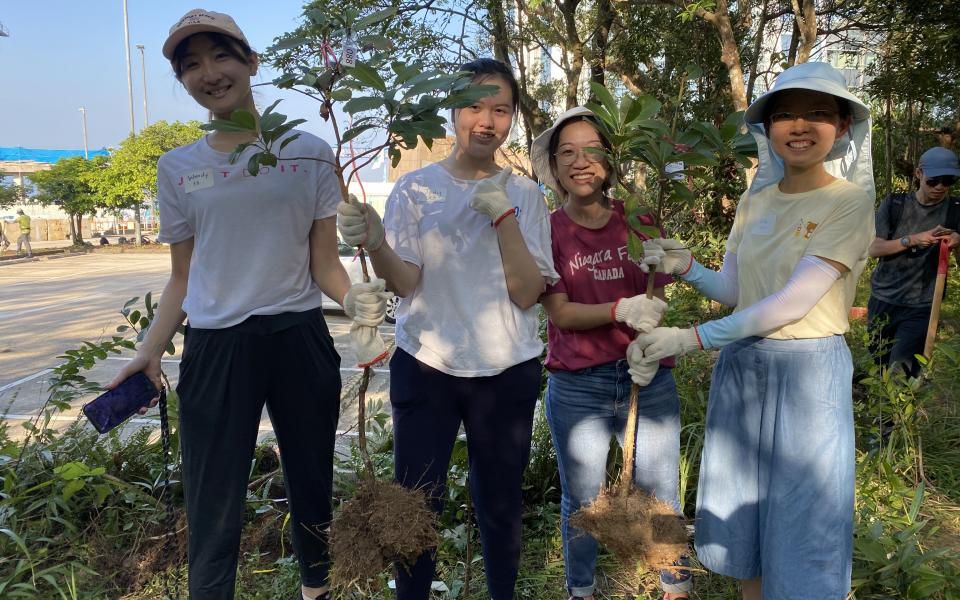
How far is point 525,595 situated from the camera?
87.9 inches

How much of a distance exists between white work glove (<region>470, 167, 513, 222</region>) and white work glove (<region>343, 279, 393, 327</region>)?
33 centimetres

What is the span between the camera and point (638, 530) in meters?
1.60

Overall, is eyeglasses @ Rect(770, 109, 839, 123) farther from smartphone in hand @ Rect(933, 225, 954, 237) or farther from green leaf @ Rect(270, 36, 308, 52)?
smartphone in hand @ Rect(933, 225, 954, 237)

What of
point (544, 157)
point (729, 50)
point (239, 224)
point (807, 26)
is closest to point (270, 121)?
point (239, 224)

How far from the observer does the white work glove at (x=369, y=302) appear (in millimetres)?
1537

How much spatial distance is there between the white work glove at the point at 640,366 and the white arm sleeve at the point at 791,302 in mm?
217

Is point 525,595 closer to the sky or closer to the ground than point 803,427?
closer to the ground

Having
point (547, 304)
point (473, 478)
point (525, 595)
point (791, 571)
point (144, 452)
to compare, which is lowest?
point (525, 595)

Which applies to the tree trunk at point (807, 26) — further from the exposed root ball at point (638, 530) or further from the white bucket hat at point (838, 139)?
the exposed root ball at point (638, 530)

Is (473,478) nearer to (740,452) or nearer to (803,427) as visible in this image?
(740,452)

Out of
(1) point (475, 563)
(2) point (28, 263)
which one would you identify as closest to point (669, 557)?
(1) point (475, 563)

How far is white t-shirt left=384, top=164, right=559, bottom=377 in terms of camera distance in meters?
1.73

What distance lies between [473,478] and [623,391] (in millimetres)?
509

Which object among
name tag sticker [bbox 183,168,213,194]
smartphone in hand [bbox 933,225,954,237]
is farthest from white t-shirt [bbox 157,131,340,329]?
smartphone in hand [bbox 933,225,954,237]
